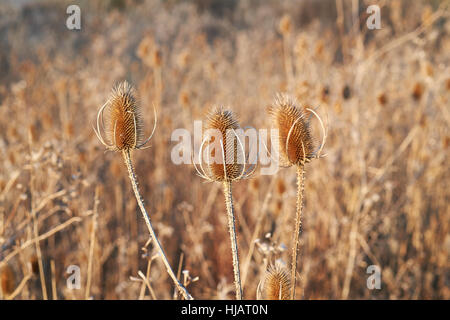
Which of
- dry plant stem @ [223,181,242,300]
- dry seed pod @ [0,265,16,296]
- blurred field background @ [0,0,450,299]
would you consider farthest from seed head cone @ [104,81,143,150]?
dry seed pod @ [0,265,16,296]

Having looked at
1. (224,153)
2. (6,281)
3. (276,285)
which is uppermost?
(224,153)

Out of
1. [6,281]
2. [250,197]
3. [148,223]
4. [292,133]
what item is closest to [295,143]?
[292,133]

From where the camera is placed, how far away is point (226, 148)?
115 cm

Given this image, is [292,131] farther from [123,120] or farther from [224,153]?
[123,120]

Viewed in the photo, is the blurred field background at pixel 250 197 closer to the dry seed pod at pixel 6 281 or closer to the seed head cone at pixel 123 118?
the dry seed pod at pixel 6 281

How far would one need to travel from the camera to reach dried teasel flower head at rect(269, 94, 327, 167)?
3.75ft

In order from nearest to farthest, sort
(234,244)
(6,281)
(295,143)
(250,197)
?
(234,244) < (295,143) < (6,281) < (250,197)

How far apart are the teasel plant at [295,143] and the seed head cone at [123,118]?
1.32 ft

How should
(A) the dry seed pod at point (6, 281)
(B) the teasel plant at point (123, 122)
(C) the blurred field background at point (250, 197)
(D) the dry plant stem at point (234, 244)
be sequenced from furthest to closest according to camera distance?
(C) the blurred field background at point (250, 197)
(A) the dry seed pod at point (6, 281)
(B) the teasel plant at point (123, 122)
(D) the dry plant stem at point (234, 244)

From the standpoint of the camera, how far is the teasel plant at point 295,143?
1.12 meters

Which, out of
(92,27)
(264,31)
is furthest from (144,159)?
(264,31)

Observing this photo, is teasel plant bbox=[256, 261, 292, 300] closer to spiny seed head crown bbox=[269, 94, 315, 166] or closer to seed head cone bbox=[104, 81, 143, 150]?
spiny seed head crown bbox=[269, 94, 315, 166]

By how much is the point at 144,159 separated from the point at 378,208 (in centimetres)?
213

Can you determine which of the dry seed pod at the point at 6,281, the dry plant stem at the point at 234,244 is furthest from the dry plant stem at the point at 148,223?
the dry seed pod at the point at 6,281
